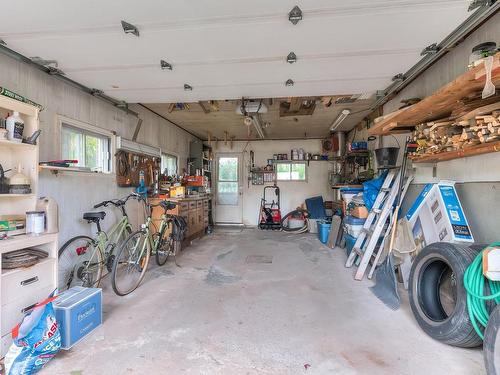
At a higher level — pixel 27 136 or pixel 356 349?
pixel 27 136

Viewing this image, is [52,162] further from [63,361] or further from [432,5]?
[432,5]

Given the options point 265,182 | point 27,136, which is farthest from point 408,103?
point 265,182

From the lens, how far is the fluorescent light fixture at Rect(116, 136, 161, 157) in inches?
141

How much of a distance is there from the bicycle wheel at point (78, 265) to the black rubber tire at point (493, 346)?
10.6 ft

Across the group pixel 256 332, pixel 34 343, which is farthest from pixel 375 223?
pixel 34 343

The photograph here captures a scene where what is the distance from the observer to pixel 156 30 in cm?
185

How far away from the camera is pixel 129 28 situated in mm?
1790

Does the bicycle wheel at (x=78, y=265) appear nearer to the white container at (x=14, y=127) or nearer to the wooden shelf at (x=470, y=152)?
the white container at (x=14, y=127)

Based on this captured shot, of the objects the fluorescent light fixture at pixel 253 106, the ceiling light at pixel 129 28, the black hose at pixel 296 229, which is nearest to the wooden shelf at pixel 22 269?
the ceiling light at pixel 129 28

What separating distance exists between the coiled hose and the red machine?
16.4ft

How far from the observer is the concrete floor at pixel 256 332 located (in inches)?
64.6

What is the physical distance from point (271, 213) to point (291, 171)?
134 centimetres

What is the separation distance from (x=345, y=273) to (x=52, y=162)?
353 centimetres

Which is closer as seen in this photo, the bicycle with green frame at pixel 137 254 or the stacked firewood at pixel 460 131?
the stacked firewood at pixel 460 131
